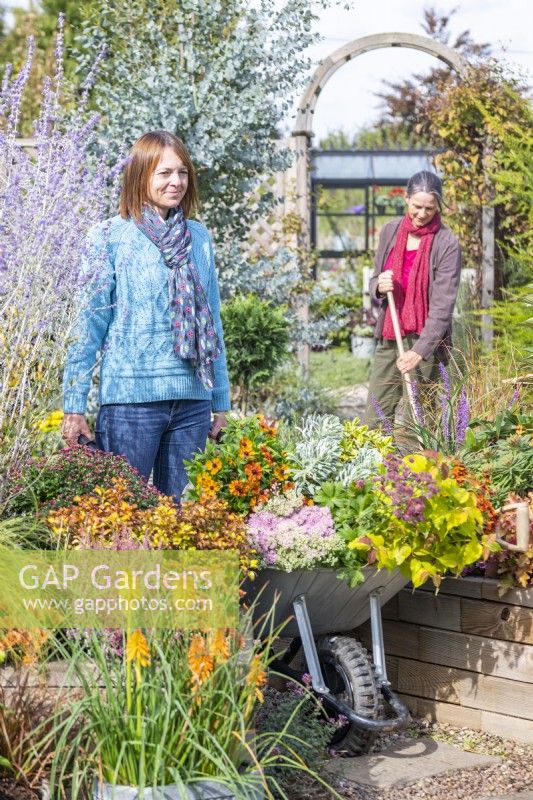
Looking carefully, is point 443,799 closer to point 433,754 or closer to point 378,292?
point 433,754

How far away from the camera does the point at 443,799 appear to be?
3131 mm

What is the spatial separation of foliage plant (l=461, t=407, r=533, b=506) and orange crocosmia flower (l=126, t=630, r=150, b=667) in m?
1.58

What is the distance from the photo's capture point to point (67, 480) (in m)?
3.45

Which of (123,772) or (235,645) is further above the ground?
(235,645)

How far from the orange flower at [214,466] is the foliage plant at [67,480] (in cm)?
16

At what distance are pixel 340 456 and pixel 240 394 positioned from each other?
3.00 m

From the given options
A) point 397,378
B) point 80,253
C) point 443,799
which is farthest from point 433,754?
point 397,378

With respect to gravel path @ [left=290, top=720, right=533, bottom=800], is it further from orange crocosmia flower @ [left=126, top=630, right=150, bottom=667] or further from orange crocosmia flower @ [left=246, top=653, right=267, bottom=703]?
orange crocosmia flower @ [left=126, top=630, right=150, bottom=667]

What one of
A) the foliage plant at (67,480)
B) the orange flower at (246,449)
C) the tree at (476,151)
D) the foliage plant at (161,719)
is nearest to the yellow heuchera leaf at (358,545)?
the orange flower at (246,449)

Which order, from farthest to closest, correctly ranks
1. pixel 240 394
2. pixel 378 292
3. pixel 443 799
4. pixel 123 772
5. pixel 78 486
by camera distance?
pixel 240 394 → pixel 378 292 → pixel 78 486 → pixel 443 799 → pixel 123 772

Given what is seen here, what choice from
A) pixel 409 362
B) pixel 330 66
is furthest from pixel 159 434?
pixel 330 66

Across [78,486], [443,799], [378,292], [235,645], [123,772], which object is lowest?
[443,799]

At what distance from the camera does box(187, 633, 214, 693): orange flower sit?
100 inches

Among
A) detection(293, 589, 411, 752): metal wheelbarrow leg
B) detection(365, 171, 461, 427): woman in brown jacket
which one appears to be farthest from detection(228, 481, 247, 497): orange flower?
detection(365, 171, 461, 427): woman in brown jacket
